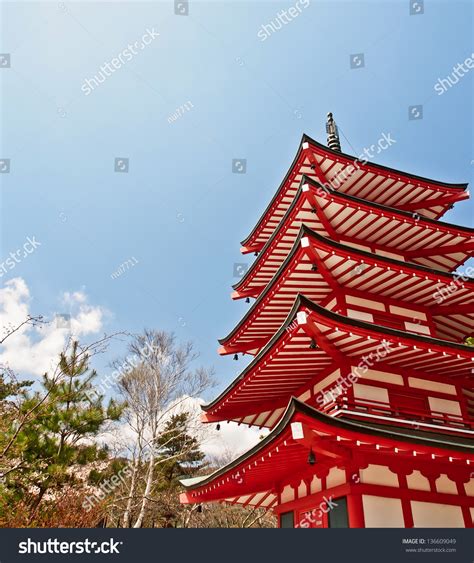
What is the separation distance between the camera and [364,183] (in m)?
13.5

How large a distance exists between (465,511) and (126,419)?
14793 millimetres

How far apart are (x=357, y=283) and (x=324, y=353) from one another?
7.64ft

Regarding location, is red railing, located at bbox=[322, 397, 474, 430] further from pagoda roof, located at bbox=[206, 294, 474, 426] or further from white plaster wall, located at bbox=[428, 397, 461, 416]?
pagoda roof, located at bbox=[206, 294, 474, 426]

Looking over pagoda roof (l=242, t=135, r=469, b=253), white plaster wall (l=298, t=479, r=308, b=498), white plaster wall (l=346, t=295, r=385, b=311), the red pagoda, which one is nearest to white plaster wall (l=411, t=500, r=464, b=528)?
the red pagoda

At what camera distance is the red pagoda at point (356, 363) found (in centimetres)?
757

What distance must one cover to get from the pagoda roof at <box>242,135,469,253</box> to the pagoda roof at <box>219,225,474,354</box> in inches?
167

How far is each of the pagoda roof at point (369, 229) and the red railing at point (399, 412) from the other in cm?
508

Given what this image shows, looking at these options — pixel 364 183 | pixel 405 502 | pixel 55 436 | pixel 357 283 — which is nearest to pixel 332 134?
pixel 364 183

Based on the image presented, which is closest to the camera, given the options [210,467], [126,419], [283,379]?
[283,379]

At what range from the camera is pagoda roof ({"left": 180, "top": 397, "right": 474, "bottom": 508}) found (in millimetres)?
6699

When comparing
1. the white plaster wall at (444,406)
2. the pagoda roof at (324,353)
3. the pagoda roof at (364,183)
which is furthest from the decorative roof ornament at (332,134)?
the white plaster wall at (444,406)
